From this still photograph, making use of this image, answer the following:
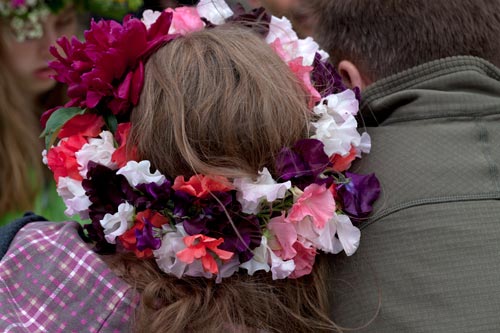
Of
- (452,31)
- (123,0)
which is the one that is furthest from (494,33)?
(123,0)

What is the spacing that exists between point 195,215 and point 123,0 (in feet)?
7.17

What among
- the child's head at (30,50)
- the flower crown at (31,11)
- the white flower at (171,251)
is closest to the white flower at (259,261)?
the white flower at (171,251)

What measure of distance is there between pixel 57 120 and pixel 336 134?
1.82 feet

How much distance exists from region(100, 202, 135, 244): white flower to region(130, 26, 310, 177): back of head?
0.33 ft

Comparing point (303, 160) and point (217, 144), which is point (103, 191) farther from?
point (303, 160)

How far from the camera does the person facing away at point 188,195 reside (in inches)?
51.3

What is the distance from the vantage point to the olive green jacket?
1.35 metres

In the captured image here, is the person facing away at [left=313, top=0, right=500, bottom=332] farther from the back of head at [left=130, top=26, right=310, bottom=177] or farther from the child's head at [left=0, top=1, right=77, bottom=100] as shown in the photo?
the child's head at [left=0, top=1, right=77, bottom=100]

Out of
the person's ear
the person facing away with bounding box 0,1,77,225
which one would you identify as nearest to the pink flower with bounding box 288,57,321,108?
the person's ear

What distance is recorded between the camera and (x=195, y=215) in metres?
1.31

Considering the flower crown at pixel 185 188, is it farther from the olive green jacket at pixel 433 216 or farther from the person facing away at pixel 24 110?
the person facing away at pixel 24 110

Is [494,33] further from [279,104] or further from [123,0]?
[123,0]

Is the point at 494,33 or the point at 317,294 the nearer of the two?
the point at 317,294

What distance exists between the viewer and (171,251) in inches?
51.6
